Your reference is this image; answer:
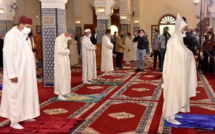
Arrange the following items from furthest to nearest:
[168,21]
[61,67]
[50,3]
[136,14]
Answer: [168,21] → [136,14] → [50,3] → [61,67]

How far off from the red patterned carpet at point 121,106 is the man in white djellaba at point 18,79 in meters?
0.27

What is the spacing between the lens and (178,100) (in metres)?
3.47

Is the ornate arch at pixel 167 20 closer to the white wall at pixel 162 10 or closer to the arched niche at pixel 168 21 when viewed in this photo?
the arched niche at pixel 168 21

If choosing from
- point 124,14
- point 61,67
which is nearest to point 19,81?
point 61,67

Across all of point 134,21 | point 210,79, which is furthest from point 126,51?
point 134,21

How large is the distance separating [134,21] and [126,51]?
4.94 meters

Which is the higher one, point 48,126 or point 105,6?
point 105,6

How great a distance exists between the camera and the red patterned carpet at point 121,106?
3.42 metres

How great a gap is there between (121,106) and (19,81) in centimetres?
162

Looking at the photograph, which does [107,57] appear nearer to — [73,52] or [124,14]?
[73,52]

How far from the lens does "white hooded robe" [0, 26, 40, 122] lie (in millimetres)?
3392

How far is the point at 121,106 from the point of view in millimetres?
4422

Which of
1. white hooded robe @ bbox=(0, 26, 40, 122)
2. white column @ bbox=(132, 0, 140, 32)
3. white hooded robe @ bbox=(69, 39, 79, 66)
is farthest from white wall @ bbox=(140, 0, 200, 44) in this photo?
white hooded robe @ bbox=(0, 26, 40, 122)

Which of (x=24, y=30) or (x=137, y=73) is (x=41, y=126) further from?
(x=137, y=73)
